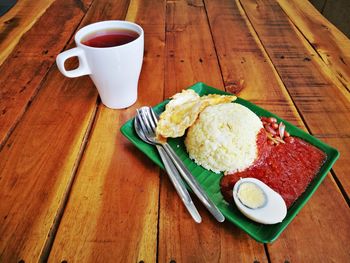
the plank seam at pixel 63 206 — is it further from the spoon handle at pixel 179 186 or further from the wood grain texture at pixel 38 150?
the spoon handle at pixel 179 186

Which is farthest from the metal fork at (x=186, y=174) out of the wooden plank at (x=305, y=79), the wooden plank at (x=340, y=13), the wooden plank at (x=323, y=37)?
the wooden plank at (x=340, y=13)

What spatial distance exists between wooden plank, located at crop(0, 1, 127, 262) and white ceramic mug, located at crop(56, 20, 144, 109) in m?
0.09

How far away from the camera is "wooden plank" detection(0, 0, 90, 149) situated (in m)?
0.84

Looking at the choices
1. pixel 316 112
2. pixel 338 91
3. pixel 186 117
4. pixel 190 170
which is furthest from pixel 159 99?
pixel 338 91

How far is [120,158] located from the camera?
694 millimetres

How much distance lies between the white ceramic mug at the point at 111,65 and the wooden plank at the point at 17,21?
1.61 ft

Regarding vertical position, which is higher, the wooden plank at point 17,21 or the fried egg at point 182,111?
the fried egg at point 182,111

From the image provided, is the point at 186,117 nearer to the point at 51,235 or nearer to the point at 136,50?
the point at 136,50

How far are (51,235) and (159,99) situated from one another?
1.61 feet

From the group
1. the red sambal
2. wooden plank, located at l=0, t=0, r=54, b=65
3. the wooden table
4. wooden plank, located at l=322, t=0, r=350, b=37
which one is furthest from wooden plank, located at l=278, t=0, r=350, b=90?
wooden plank, located at l=0, t=0, r=54, b=65

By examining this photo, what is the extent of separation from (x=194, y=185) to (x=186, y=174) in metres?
0.03

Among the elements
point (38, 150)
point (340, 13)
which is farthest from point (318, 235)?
point (340, 13)

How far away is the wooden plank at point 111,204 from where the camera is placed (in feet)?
1.70

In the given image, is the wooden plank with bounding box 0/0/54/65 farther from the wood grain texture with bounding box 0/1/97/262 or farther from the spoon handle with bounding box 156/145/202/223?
the spoon handle with bounding box 156/145/202/223
